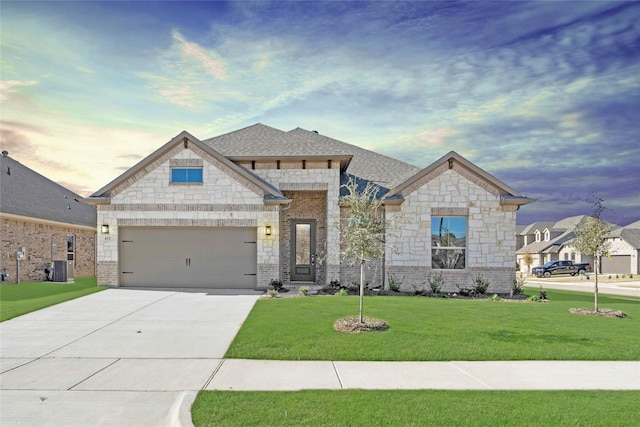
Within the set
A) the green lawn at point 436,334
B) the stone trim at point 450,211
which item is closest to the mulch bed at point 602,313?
the green lawn at point 436,334

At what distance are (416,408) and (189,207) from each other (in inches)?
543

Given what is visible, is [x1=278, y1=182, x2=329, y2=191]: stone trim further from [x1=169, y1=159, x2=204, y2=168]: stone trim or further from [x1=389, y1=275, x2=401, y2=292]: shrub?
[x1=389, y1=275, x2=401, y2=292]: shrub

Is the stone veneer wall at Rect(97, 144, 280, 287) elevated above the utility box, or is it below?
above

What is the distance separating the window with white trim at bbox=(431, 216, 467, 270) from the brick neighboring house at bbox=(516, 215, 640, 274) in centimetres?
2316

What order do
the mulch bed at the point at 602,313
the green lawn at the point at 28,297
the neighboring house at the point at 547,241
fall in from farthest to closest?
the neighboring house at the point at 547,241 < the mulch bed at the point at 602,313 < the green lawn at the point at 28,297

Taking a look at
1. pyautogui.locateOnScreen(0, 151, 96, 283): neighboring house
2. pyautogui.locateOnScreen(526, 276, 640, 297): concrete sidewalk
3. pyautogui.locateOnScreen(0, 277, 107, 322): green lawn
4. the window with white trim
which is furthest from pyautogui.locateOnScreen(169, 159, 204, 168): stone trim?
pyautogui.locateOnScreen(526, 276, 640, 297): concrete sidewalk

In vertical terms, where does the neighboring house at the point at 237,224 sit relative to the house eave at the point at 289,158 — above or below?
below

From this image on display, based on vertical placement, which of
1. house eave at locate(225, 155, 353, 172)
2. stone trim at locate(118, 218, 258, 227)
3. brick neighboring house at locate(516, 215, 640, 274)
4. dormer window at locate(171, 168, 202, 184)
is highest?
house eave at locate(225, 155, 353, 172)

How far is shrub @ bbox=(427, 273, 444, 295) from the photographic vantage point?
54.0ft

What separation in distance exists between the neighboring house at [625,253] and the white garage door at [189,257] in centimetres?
4827

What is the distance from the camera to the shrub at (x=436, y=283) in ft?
54.0

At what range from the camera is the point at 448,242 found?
17000 millimetres

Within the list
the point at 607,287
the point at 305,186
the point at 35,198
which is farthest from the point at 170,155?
the point at 607,287

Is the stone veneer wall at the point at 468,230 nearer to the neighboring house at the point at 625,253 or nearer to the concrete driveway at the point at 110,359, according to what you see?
the concrete driveway at the point at 110,359
